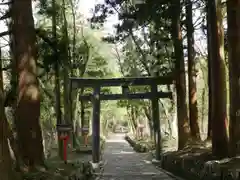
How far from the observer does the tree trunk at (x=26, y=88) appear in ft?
36.5

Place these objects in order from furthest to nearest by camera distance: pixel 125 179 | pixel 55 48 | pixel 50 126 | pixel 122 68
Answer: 1. pixel 50 126
2. pixel 122 68
3. pixel 125 179
4. pixel 55 48

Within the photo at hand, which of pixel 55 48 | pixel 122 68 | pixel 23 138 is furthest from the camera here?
pixel 122 68

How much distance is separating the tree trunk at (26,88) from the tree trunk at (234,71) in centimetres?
509

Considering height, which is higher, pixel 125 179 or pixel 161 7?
pixel 161 7

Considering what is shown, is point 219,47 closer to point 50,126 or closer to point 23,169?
point 23,169

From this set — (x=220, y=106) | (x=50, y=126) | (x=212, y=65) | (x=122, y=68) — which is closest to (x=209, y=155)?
(x=220, y=106)

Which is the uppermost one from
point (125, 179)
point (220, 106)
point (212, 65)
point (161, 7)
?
point (161, 7)

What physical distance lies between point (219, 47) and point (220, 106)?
1.79m

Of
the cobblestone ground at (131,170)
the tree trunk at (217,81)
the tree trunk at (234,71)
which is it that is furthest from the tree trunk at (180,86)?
the tree trunk at (234,71)

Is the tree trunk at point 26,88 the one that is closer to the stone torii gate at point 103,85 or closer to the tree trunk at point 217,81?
the tree trunk at point 217,81

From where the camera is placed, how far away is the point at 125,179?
15.7m

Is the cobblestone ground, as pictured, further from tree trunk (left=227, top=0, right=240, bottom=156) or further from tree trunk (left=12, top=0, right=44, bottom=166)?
tree trunk (left=12, top=0, right=44, bottom=166)

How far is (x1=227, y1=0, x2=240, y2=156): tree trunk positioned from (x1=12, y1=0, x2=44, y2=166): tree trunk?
5088 millimetres

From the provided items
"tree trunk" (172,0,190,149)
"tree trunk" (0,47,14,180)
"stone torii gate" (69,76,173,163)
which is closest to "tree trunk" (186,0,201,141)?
"tree trunk" (172,0,190,149)
